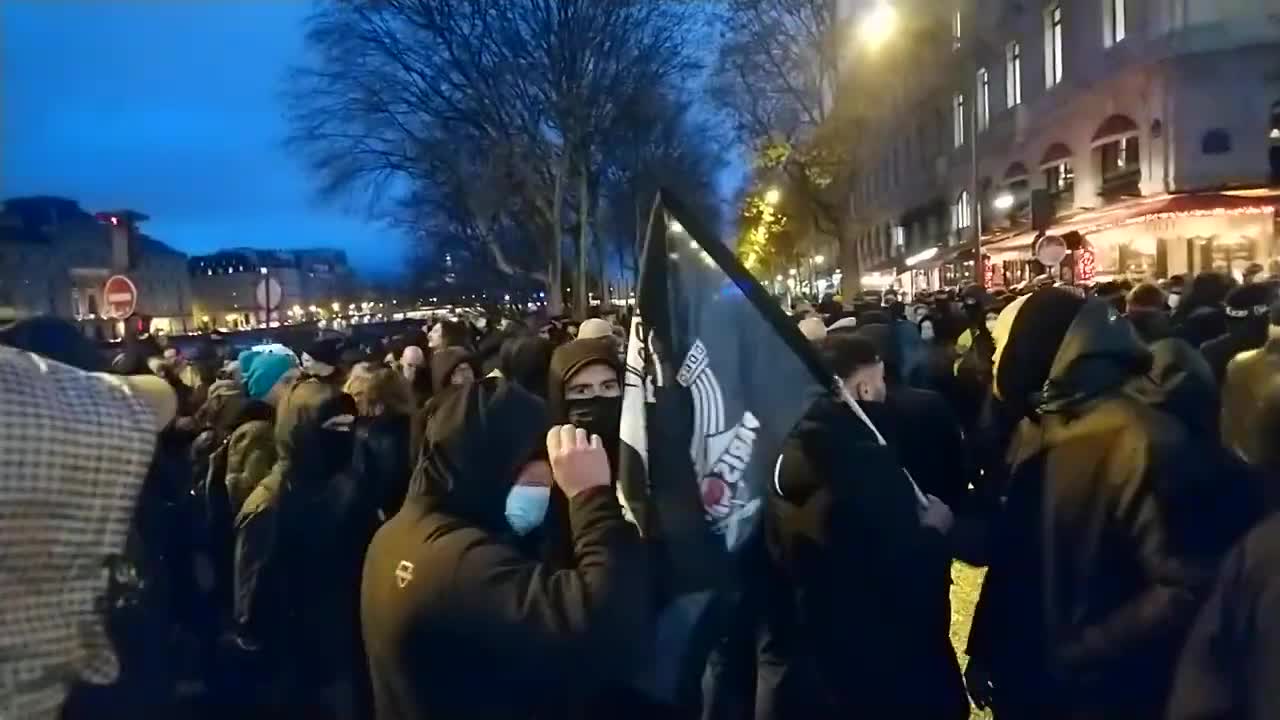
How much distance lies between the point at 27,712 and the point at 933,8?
54.3 m

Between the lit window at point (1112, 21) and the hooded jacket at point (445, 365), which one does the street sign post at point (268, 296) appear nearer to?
the hooded jacket at point (445, 365)

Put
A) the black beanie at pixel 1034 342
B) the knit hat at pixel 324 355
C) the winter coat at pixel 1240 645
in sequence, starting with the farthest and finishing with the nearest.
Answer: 1. the knit hat at pixel 324 355
2. the black beanie at pixel 1034 342
3. the winter coat at pixel 1240 645

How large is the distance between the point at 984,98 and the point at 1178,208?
82.7 feet

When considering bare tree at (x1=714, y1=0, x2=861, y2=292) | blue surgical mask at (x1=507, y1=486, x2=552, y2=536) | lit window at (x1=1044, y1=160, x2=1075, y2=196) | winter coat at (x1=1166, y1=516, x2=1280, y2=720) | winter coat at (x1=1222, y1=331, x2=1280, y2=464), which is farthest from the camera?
bare tree at (x1=714, y1=0, x2=861, y2=292)

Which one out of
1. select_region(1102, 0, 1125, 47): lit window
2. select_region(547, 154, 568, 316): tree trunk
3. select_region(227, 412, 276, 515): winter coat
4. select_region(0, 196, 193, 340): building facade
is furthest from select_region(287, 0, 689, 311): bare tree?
select_region(0, 196, 193, 340): building facade

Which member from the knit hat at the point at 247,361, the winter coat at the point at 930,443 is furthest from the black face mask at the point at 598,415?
the knit hat at the point at 247,361

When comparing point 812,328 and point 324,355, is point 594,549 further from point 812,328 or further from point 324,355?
point 324,355

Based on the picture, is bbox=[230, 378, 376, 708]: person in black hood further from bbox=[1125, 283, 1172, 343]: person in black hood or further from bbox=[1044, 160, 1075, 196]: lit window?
bbox=[1044, 160, 1075, 196]: lit window

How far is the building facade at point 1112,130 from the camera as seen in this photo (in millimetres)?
27000

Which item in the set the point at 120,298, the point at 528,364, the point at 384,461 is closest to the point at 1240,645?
the point at 384,461

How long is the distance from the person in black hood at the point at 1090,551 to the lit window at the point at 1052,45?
1459 inches

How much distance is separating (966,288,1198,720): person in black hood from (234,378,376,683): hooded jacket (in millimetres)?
2491

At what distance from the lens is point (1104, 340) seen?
155 inches

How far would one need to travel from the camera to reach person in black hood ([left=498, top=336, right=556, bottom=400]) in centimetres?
694
